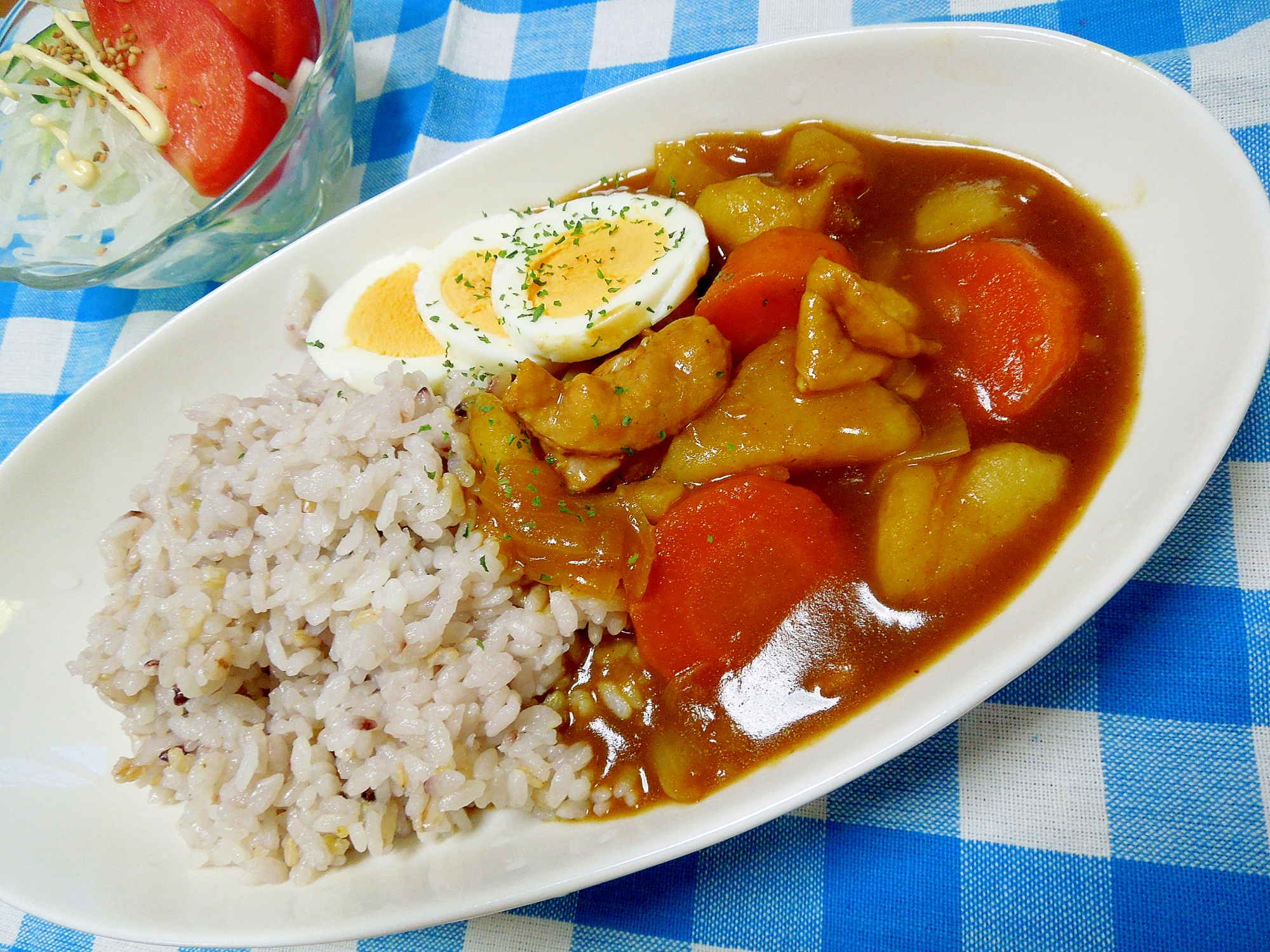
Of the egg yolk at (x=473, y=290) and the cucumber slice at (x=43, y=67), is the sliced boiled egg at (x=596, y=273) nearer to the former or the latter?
the egg yolk at (x=473, y=290)

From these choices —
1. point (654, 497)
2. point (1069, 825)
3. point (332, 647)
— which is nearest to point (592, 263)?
point (654, 497)

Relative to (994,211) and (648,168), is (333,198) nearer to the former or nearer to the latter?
(648,168)

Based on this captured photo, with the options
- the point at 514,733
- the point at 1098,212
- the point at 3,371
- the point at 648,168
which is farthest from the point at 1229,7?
the point at 3,371

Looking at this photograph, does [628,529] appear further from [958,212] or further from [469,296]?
[958,212]

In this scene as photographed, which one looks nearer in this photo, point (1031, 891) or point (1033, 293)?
point (1031, 891)

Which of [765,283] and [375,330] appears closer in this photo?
[765,283]

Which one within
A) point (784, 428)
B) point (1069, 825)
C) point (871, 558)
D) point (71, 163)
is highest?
point (71, 163)

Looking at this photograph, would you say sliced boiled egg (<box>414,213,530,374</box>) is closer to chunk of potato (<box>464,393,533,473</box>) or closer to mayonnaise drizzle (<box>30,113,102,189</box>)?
chunk of potato (<box>464,393,533,473</box>)
